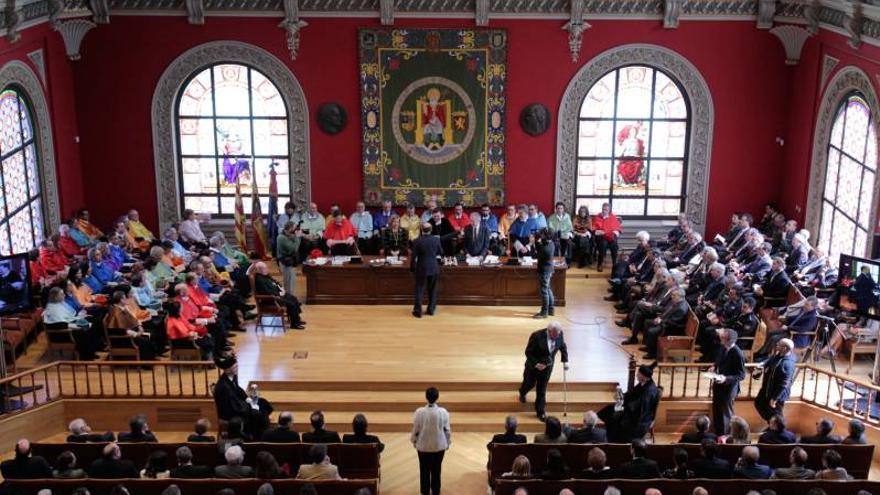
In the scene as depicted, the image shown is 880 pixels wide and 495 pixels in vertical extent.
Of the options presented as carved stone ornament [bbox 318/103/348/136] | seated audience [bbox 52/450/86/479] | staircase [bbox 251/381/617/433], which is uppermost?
carved stone ornament [bbox 318/103/348/136]

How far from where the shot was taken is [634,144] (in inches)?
699

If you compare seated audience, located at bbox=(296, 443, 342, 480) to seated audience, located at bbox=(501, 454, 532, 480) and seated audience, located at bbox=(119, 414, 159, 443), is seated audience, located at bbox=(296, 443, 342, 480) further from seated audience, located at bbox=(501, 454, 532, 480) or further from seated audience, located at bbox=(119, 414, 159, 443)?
seated audience, located at bbox=(119, 414, 159, 443)

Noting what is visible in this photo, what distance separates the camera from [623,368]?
41.9 ft

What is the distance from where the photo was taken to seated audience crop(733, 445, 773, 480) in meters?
9.10

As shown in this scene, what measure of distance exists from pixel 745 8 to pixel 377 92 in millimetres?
6663

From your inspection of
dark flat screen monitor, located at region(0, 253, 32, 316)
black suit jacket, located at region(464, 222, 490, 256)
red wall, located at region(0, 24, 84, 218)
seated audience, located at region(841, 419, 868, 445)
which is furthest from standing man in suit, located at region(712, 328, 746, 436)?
red wall, located at region(0, 24, 84, 218)

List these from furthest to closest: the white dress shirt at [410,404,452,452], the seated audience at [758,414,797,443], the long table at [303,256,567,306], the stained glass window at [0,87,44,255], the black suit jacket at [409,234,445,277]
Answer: the long table at [303,256,567,306] < the stained glass window at [0,87,44,255] < the black suit jacket at [409,234,445,277] < the seated audience at [758,414,797,443] < the white dress shirt at [410,404,452,452]

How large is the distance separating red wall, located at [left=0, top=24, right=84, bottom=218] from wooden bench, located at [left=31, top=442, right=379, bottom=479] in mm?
7844

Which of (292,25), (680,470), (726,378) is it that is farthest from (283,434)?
(292,25)

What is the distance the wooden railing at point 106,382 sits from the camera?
1140 cm

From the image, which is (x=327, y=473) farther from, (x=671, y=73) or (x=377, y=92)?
(x=671, y=73)

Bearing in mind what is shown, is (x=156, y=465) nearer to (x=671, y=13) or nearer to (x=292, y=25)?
(x=292, y=25)

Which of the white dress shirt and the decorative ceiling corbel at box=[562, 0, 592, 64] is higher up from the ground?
the decorative ceiling corbel at box=[562, 0, 592, 64]

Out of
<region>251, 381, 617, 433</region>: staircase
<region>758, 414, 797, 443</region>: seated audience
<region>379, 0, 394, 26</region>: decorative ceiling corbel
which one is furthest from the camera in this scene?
<region>379, 0, 394, 26</region>: decorative ceiling corbel
